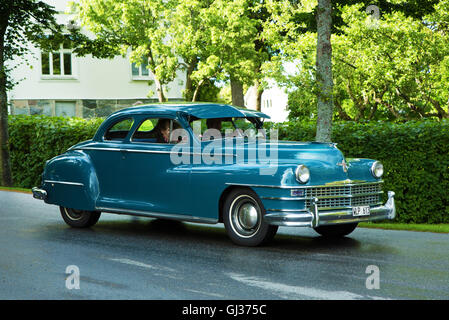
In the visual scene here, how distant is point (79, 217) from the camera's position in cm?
1112

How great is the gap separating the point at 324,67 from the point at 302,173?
528 centimetres

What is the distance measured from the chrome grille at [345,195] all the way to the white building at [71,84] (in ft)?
78.0

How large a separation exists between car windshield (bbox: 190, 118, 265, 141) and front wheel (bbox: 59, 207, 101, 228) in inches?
99.2

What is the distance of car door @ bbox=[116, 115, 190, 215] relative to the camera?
31.1 feet

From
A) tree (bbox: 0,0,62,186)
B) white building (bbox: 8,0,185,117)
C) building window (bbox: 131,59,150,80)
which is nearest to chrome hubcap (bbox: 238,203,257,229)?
tree (bbox: 0,0,62,186)

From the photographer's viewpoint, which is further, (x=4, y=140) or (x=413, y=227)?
(x=4, y=140)

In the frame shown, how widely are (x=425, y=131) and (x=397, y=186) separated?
1130mm

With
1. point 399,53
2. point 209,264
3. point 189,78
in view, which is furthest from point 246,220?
point 189,78

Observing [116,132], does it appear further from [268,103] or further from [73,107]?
[268,103]

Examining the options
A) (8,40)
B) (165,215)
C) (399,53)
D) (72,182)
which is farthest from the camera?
(399,53)

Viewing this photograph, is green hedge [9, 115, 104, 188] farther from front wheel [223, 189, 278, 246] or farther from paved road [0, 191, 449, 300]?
front wheel [223, 189, 278, 246]

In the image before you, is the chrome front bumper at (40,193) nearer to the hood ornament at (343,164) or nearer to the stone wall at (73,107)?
the hood ornament at (343,164)

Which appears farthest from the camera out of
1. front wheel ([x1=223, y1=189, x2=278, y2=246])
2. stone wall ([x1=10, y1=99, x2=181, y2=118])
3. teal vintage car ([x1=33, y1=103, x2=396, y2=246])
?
stone wall ([x1=10, y1=99, x2=181, y2=118])

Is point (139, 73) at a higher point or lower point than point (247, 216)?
higher
